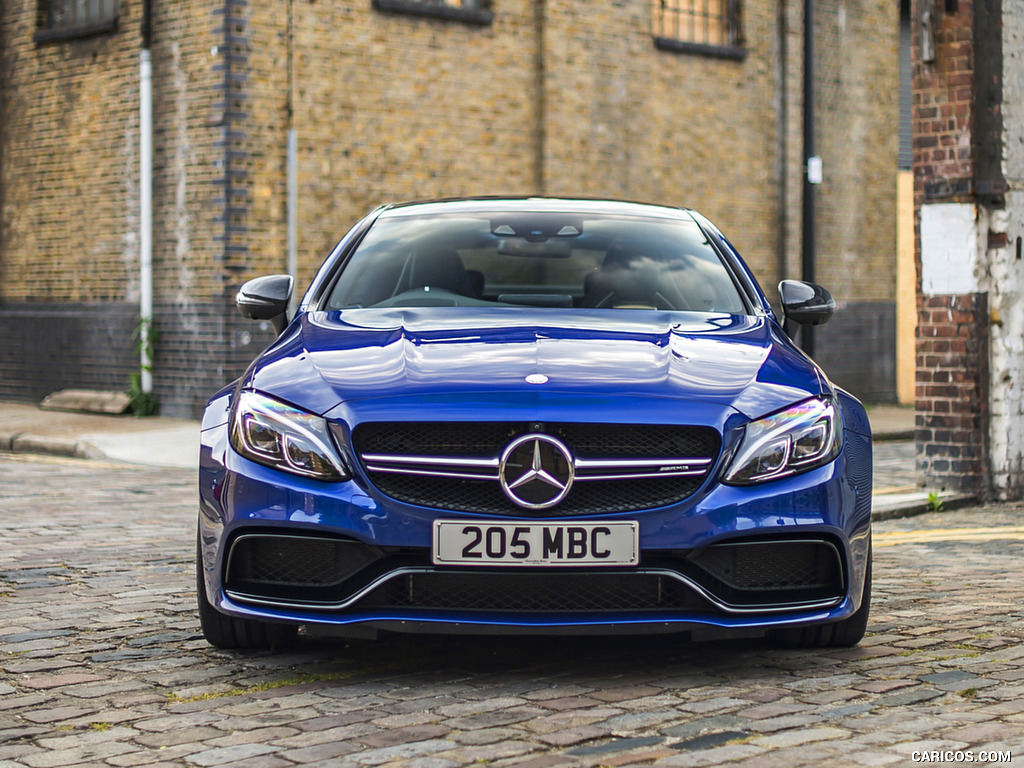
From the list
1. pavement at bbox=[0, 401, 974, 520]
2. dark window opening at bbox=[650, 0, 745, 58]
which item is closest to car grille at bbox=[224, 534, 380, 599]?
pavement at bbox=[0, 401, 974, 520]

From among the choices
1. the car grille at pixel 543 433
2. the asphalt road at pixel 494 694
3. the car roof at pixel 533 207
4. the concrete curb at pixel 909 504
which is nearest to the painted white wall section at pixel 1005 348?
the concrete curb at pixel 909 504

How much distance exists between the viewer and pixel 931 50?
985 cm

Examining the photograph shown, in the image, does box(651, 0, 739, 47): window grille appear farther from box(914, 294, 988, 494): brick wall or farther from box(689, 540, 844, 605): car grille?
box(689, 540, 844, 605): car grille

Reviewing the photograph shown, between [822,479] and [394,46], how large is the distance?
43.3 ft

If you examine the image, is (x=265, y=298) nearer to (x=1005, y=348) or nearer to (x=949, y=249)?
(x=949, y=249)

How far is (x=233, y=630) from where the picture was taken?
473 centimetres

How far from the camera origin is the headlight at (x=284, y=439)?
13.9ft

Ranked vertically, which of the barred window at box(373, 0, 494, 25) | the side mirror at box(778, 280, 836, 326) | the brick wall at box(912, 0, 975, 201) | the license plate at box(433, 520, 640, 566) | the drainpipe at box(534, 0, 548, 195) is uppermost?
the barred window at box(373, 0, 494, 25)

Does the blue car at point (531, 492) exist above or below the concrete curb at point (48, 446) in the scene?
above

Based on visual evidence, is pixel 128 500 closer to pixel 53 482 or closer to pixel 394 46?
pixel 53 482

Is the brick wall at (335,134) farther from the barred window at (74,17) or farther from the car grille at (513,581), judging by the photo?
the car grille at (513,581)

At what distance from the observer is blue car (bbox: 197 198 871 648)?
4.15m

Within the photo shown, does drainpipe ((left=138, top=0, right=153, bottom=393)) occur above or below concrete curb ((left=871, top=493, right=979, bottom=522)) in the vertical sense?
above

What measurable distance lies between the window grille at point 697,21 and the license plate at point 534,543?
1550cm
